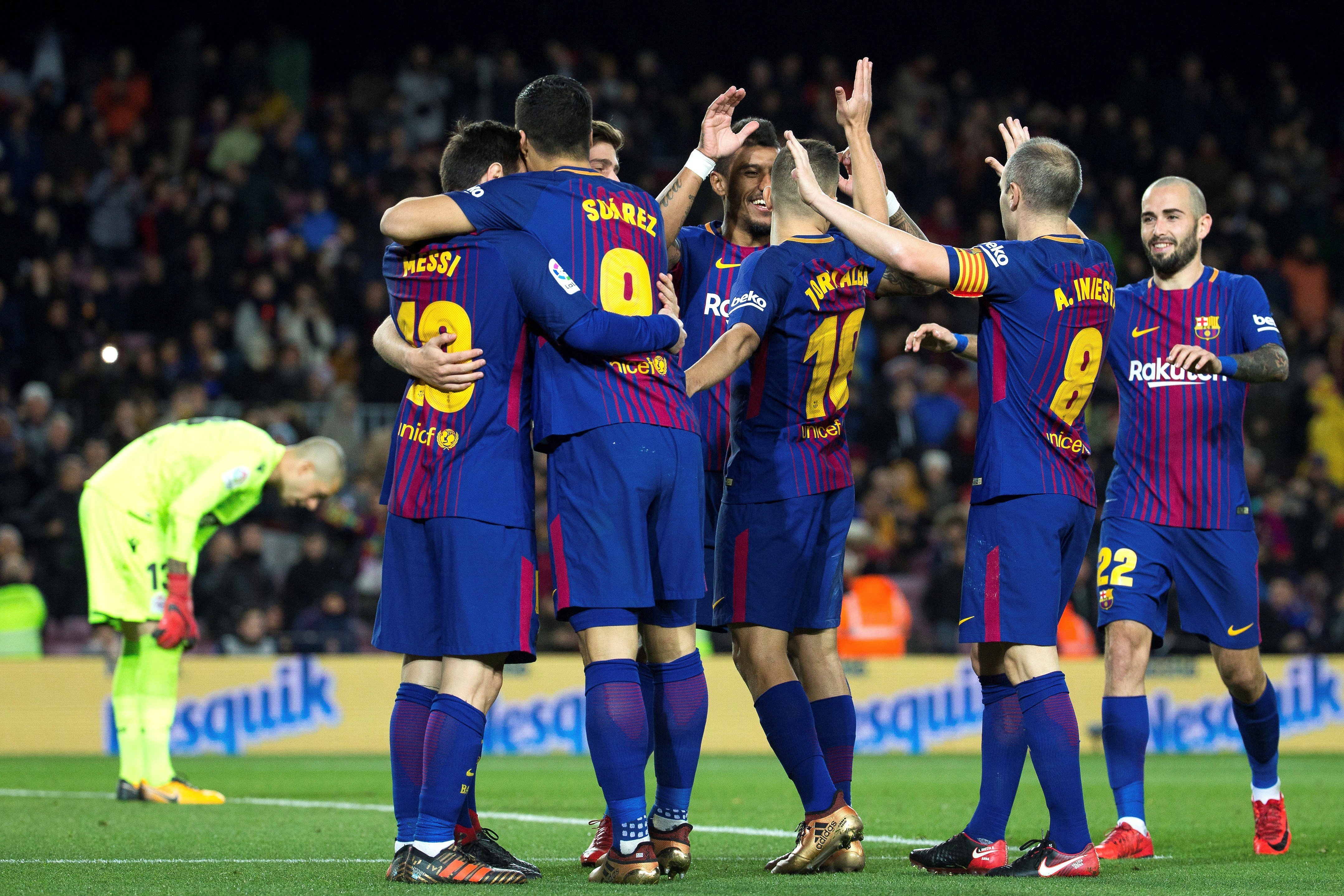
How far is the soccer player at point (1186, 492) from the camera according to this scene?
6359 millimetres

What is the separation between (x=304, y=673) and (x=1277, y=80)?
15.5m

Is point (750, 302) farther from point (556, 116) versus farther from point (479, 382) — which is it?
point (479, 382)

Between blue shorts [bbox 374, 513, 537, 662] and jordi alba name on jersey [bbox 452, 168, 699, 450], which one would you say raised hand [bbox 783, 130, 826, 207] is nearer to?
jordi alba name on jersey [bbox 452, 168, 699, 450]

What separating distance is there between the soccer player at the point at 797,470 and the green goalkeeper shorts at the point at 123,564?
3979 millimetres

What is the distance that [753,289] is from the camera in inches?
222

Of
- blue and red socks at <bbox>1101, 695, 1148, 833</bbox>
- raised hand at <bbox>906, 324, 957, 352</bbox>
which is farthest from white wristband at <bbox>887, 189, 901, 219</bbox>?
blue and red socks at <bbox>1101, 695, 1148, 833</bbox>

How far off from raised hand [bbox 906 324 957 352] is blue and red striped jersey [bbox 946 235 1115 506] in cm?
32

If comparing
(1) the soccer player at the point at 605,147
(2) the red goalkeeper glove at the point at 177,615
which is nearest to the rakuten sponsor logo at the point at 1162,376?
(1) the soccer player at the point at 605,147

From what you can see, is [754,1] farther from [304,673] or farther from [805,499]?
[805,499]

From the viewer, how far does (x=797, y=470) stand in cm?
573

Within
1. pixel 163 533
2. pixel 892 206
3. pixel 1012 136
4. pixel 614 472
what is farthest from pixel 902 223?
pixel 163 533

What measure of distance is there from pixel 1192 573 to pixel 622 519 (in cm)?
283

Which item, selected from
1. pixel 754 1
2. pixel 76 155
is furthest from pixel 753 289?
pixel 754 1

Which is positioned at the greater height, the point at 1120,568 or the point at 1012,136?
the point at 1012,136
